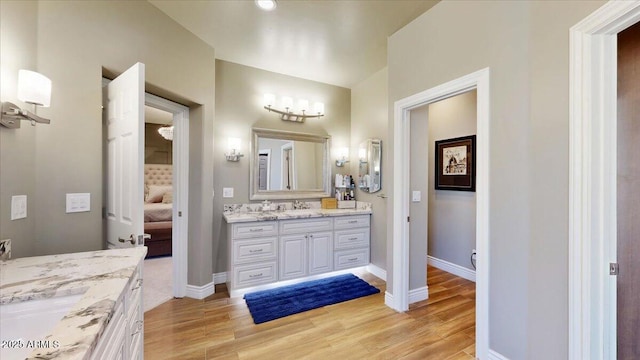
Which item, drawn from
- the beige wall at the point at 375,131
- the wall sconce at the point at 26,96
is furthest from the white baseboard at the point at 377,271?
the wall sconce at the point at 26,96

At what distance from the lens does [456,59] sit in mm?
1993

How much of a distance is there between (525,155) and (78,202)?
9.34 feet

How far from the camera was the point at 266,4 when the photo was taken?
2143mm

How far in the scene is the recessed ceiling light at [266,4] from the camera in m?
2.11

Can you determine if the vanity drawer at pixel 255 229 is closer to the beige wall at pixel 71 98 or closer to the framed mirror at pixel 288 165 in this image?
the framed mirror at pixel 288 165

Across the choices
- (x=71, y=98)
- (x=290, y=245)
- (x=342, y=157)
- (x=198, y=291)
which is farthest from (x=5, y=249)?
(x=342, y=157)

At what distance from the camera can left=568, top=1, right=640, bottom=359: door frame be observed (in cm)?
119

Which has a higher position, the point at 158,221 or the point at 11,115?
the point at 11,115

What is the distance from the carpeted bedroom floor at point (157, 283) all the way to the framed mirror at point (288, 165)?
1433 mm

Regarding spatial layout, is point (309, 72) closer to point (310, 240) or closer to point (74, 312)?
point (310, 240)

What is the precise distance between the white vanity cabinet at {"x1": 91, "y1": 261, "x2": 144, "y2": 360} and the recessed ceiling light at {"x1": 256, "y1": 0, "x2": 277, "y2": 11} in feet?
7.13

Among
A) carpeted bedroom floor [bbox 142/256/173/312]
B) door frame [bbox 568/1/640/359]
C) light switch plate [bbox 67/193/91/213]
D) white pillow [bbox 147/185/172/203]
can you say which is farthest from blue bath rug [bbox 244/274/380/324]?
white pillow [bbox 147/185/172/203]

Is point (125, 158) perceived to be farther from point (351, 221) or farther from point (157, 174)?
point (157, 174)

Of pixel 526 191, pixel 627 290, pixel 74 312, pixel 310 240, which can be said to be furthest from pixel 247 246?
pixel 627 290
